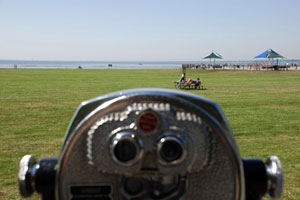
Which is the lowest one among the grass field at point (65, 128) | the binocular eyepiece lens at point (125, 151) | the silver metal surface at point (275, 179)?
the grass field at point (65, 128)

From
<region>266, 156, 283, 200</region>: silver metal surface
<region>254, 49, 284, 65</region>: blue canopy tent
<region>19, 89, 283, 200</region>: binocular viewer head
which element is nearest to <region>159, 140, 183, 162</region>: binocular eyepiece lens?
<region>19, 89, 283, 200</region>: binocular viewer head

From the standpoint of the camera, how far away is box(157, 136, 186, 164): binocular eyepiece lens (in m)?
1.12

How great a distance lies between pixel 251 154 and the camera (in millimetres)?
7035

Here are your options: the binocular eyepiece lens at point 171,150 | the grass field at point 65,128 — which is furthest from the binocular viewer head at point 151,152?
the grass field at point 65,128

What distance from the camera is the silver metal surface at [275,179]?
50.6 inches

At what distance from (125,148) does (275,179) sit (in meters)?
0.53

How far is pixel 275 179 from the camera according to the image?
1.29m

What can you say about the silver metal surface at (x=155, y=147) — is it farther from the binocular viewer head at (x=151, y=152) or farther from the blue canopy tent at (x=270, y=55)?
the blue canopy tent at (x=270, y=55)

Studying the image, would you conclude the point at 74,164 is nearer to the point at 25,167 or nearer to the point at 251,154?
the point at 25,167

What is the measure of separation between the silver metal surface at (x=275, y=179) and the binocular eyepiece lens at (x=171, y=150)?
38 cm

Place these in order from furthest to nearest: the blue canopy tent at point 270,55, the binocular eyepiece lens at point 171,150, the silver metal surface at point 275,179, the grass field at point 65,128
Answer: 1. the blue canopy tent at point 270,55
2. the grass field at point 65,128
3. the silver metal surface at point 275,179
4. the binocular eyepiece lens at point 171,150

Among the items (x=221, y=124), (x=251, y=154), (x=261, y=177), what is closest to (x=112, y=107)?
(x=221, y=124)

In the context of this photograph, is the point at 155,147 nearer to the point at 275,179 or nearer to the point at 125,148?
the point at 125,148

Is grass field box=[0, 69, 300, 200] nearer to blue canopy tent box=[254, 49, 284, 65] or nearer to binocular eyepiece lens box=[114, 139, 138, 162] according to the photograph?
binocular eyepiece lens box=[114, 139, 138, 162]
